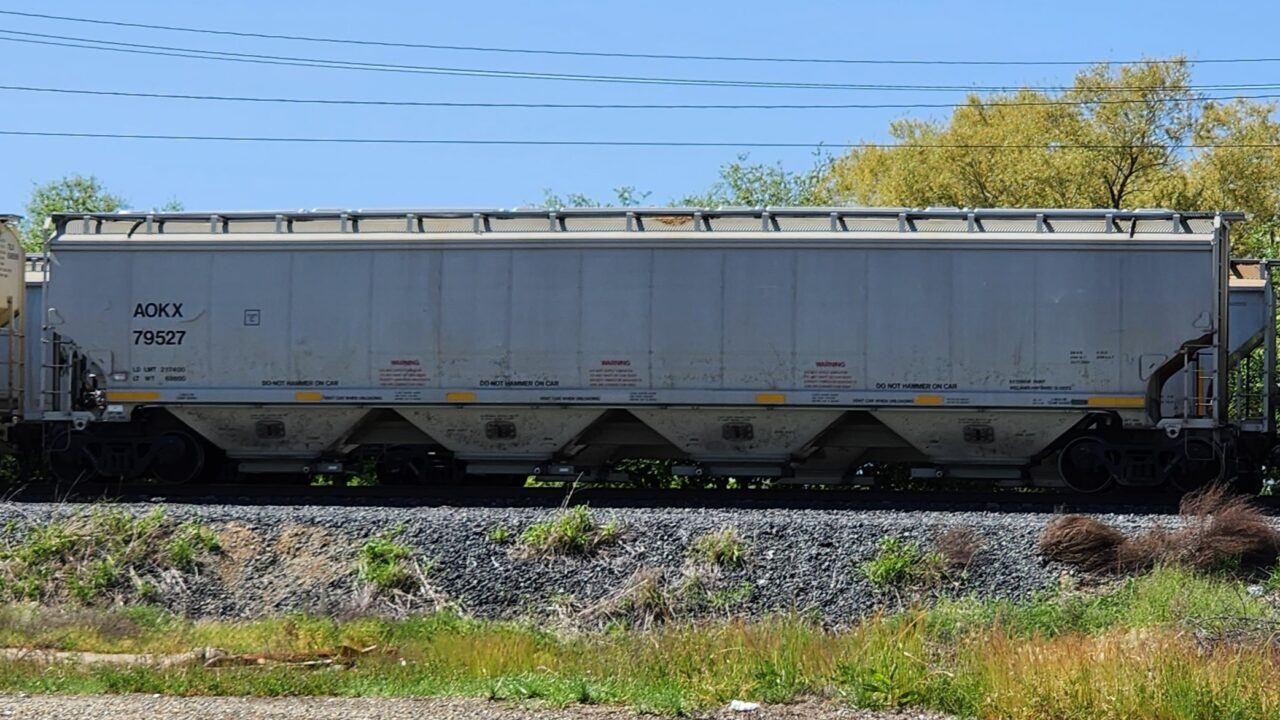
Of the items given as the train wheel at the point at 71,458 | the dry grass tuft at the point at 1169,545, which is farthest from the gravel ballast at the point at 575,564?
the train wheel at the point at 71,458

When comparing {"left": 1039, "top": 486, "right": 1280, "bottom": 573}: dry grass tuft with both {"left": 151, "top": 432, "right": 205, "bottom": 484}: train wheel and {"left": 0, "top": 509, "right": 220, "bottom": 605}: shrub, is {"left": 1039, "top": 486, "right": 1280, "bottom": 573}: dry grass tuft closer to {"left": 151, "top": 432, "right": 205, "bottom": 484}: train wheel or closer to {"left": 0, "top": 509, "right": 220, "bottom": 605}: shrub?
{"left": 0, "top": 509, "right": 220, "bottom": 605}: shrub

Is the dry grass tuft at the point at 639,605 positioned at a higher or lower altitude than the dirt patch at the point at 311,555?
lower

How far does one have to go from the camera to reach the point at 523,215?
60.5 ft

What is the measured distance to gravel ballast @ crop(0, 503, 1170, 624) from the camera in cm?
1198

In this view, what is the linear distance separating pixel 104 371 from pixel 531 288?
19.7 ft

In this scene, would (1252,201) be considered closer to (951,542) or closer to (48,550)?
(951,542)

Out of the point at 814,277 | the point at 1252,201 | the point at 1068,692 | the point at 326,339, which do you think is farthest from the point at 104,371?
the point at 1252,201

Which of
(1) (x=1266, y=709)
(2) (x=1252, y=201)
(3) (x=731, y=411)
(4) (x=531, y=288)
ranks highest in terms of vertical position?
(2) (x=1252, y=201)

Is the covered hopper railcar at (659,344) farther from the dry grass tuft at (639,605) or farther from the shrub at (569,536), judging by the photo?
the dry grass tuft at (639,605)

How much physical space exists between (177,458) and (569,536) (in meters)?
8.28

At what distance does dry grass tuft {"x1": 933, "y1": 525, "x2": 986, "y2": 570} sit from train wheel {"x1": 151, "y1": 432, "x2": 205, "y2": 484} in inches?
432

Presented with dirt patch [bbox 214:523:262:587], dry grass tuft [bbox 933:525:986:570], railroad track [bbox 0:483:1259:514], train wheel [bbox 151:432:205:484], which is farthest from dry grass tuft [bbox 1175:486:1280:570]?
train wheel [bbox 151:432:205:484]

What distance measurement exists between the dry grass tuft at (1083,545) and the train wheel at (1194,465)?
→ 5.47 metres

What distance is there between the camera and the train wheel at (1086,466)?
17.6 m
